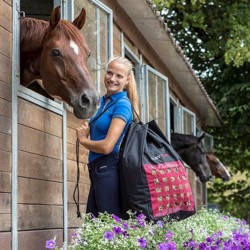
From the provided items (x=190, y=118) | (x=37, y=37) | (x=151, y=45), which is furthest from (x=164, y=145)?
(x=190, y=118)

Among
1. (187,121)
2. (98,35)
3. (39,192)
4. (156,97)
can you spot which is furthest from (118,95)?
(187,121)

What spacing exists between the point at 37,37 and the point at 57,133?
2.84 feet

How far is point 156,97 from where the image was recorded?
9336mm

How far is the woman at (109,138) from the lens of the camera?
4.22m

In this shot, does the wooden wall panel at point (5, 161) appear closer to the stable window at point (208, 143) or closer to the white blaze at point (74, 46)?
the white blaze at point (74, 46)

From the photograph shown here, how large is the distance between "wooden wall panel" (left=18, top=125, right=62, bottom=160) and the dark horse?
20.0 feet

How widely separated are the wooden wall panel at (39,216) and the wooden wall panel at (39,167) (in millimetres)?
192

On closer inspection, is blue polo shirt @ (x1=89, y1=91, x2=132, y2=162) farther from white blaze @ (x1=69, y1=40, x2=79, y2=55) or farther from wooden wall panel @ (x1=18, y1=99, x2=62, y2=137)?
wooden wall panel @ (x1=18, y1=99, x2=62, y2=137)

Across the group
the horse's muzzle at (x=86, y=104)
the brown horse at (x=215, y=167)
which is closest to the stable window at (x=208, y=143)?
the brown horse at (x=215, y=167)

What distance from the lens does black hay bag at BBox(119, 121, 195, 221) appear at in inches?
166

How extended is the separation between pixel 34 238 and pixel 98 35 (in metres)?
2.13

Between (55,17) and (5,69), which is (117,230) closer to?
(5,69)

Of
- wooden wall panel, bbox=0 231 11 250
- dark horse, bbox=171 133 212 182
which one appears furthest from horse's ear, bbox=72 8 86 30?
dark horse, bbox=171 133 212 182

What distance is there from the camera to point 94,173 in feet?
14.2
